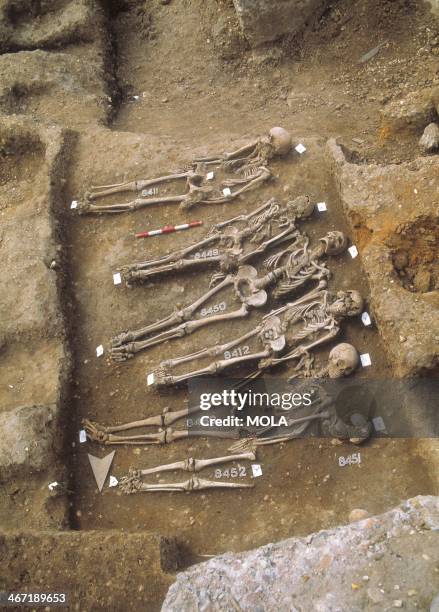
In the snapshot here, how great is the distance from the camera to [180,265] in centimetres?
653

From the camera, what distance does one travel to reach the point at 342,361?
546cm

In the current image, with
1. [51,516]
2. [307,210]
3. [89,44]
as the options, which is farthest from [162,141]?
[51,516]

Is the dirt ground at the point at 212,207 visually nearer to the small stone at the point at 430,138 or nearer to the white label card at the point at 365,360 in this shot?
the white label card at the point at 365,360

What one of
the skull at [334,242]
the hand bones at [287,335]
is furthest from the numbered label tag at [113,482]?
the skull at [334,242]

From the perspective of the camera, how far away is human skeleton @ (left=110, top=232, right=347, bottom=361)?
20.2ft

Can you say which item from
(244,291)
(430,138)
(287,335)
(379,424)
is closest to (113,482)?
(287,335)

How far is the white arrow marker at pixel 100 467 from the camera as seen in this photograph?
5535 millimetres

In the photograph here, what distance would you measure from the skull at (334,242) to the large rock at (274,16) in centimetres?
431

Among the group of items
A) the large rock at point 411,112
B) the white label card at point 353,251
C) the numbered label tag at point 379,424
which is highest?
the large rock at point 411,112

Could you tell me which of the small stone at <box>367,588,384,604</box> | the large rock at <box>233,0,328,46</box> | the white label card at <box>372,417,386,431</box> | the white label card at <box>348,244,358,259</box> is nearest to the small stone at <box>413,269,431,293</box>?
the white label card at <box>348,244,358,259</box>

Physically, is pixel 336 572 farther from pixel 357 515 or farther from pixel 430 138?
pixel 430 138

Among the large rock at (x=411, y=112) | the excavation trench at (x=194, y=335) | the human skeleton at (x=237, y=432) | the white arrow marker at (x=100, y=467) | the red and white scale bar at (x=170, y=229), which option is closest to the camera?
the excavation trench at (x=194, y=335)

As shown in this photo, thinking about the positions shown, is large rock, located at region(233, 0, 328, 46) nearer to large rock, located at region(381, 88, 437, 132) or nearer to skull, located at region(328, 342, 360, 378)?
large rock, located at region(381, 88, 437, 132)

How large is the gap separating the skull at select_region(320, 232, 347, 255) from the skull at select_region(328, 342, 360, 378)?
3.95 ft
